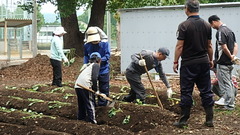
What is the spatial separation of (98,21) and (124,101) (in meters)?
9.30

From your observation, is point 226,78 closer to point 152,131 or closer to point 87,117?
point 152,131

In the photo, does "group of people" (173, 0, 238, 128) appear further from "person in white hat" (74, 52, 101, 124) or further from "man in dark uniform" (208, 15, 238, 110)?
"person in white hat" (74, 52, 101, 124)

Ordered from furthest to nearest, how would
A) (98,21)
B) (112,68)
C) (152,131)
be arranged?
1. (98,21)
2. (112,68)
3. (152,131)

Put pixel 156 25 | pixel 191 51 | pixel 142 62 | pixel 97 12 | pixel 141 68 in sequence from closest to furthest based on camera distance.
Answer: pixel 191 51
pixel 142 62
pixel 141 68
pixel 156 25
pixel 97 12

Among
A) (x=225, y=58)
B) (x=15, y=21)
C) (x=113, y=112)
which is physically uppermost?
(x=15, y=21)

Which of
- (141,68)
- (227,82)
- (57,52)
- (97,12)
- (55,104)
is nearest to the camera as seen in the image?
(227,82)

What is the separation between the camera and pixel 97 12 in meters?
17.6

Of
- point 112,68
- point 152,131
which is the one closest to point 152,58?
point 152,131

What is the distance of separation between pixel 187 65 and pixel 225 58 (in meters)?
1.67

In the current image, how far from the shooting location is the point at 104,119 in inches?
295

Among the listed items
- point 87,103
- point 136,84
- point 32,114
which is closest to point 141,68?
point 136,84

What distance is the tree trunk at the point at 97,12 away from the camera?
17477 millimetres

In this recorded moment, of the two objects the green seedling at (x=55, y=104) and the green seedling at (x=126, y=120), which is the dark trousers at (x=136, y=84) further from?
the green seedling at (x=55, y=104)

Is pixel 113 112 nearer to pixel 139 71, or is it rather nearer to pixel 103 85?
pixel 103 85
